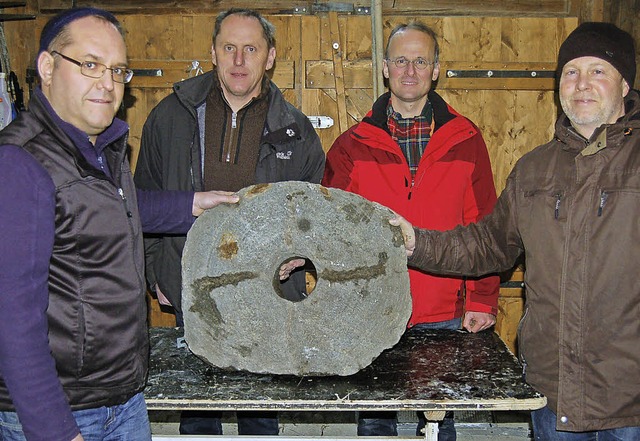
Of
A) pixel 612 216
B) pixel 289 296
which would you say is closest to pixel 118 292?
pixel 289 296

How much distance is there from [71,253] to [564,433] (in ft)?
4.92

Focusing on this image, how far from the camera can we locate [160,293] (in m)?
2.88

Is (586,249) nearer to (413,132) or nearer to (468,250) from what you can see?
(468,250)

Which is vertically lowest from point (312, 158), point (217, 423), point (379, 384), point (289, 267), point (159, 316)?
point (217, 423)

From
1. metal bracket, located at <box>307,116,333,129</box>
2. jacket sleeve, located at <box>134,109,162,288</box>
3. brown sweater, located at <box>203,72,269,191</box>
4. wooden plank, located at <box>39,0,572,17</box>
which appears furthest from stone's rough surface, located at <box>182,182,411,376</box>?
wooden plank, located at <box>39,0,572,17</box>

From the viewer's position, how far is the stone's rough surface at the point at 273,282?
7.50 feet

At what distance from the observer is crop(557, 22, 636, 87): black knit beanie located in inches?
79.5

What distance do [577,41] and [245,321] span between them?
138 cm

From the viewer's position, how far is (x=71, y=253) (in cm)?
156

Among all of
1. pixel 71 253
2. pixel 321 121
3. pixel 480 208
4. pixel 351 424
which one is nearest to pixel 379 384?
pixel 480 208

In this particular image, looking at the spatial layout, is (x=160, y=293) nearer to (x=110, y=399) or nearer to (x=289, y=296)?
(x=289, y=296)

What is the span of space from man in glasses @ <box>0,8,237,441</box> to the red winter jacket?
1.20 m

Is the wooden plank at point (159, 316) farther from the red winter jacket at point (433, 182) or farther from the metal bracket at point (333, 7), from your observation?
the metal bracket at point (333, 7)

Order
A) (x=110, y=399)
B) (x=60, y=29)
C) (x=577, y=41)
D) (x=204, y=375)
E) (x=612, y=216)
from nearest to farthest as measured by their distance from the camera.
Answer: (x=60, y=29), (x=110, y=399), (x=612, y=216), (x=577, y=41), (x=204, y=375)
